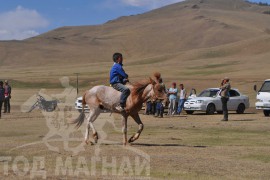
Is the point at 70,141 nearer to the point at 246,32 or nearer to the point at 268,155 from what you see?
the point at 268,155

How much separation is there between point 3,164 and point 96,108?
4216 millimetres

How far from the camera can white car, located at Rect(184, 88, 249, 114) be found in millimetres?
33500

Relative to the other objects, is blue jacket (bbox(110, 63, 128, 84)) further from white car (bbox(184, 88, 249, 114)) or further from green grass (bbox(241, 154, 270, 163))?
white car (bbox(184, 88, 249, 114))

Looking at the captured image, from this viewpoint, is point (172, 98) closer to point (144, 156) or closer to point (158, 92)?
point (158, 92)

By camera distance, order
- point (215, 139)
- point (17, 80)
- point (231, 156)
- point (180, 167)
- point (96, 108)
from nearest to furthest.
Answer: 1. point (180, 167)
2. point (231, 156)
3. point (96, 108)
4. point (215, 139)
5. point (17, 80)

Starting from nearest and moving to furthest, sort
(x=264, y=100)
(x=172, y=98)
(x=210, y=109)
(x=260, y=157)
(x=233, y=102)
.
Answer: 1. (x=260, y=157)
2. (x=264, y=100)
3. (x=172, y=98)
4. (x=210, y=109)
5. (x=233, y=102)

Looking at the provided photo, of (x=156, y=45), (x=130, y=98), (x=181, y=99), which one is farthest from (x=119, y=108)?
(x=156, y=45)

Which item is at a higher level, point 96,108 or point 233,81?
point 233,81

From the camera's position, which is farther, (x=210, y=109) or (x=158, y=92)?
(x=210, y=109)

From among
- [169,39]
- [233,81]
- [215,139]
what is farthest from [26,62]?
[215,139]

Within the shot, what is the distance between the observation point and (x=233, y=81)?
59.6 m

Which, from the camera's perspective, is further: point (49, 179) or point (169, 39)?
point (169, 39)

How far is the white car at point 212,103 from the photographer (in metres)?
33.5

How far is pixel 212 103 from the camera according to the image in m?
33.7
